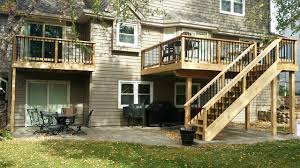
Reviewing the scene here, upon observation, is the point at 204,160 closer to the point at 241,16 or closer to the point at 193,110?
the point at 193,110

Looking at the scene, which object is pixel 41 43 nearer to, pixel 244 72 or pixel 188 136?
pixel 188 136

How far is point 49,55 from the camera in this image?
16.3m

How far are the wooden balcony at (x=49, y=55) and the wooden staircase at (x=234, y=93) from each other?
5127mm

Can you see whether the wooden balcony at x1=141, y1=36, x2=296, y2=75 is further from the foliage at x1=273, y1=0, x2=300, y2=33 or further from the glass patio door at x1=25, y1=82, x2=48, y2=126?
the glass patio door at x1=25, y1=82, x2=48, y2=126

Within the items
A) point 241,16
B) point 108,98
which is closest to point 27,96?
point 108,98

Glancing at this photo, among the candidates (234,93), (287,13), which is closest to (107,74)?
(234,93)

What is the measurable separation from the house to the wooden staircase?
55mm

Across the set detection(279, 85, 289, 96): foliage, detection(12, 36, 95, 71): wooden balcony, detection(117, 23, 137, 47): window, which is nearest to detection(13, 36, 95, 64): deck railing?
detection(12, 36, 95, 71): wooden balcony

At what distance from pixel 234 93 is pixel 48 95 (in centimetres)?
892

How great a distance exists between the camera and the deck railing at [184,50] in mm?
14250

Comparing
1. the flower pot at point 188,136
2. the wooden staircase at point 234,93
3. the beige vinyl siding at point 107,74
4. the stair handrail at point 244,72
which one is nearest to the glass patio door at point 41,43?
the beige vinyl siding at point 107,74

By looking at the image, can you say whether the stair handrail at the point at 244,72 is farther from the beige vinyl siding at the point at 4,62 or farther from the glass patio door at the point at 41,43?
the beige vinyl siding at the point at 4,62

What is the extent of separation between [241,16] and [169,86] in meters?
6.92

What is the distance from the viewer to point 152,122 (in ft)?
57.6
